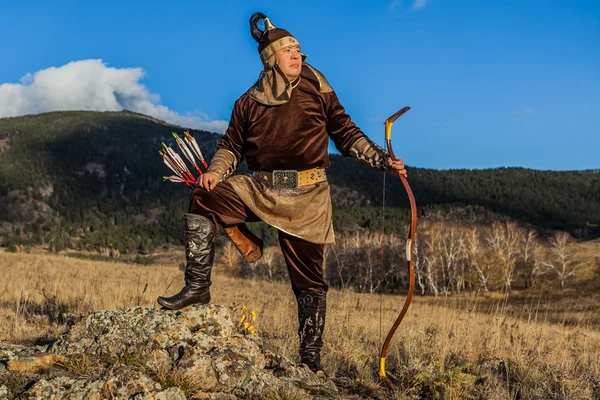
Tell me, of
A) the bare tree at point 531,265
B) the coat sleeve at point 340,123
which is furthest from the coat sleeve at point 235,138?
the bare tree at point 531,265

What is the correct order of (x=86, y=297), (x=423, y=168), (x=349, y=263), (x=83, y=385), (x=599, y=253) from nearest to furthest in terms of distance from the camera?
(x=83, y=385) → (x=86, y=297) → (x=349, y=263) → (x=599, y=253) → (x=423, y=168)

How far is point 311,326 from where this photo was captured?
4.73 m

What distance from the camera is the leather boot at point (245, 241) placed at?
4.73 metres

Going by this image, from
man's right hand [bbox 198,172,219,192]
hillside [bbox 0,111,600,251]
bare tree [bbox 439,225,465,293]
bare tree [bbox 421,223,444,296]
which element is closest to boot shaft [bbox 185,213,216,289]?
man's right hand [bbox 198,172,219,192]

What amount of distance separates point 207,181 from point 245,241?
0.68 metres

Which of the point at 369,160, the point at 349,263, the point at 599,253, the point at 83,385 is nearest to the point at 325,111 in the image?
the point at 369,160

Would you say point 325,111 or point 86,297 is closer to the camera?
point 325,111

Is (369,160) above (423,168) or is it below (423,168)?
below

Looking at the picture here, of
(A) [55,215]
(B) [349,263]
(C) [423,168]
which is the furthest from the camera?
(C) [423,168]

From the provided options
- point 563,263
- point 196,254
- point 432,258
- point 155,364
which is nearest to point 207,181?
point 196,254

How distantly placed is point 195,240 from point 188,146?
848 mm

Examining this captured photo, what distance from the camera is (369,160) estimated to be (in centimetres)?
471

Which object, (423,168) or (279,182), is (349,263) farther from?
(423,168)

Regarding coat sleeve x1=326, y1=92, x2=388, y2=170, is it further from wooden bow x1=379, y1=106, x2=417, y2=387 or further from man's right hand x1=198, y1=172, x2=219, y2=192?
man's right hand x1=198, y1=172, x2=219, y2=192
